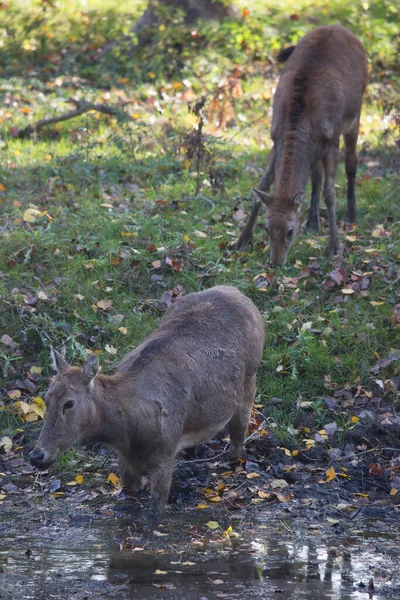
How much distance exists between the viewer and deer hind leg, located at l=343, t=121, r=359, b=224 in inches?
454

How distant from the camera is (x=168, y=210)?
37.0 ft

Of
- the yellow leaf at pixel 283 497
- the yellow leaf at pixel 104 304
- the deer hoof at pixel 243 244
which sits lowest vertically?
the yellow leaf at pixel 283 497

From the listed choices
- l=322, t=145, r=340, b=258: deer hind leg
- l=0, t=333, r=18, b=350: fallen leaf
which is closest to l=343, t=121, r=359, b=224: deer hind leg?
l=322, t=145, r=340, b=258: deer hind leg

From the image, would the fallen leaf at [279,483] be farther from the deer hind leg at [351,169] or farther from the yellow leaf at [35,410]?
the deer hind leg at [351,169]

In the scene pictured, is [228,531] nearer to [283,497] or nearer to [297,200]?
[283,497]

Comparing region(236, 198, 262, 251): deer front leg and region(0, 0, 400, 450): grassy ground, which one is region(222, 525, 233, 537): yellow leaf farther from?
region(236, 198, 262, 251): deer front leg

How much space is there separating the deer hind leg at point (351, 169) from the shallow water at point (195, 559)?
5.41 metres

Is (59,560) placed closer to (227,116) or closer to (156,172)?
(156,172)

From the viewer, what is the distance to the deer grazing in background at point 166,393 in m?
6.41

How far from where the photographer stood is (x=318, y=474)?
25.1 feet

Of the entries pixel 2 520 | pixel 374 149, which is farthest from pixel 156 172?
pixel 2 520

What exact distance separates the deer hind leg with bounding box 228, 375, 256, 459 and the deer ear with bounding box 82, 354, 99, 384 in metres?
1.60

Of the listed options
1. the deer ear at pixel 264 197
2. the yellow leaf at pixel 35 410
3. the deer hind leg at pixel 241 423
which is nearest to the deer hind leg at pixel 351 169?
the deer ear at pixel 264 197

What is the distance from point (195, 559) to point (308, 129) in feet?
19.0
